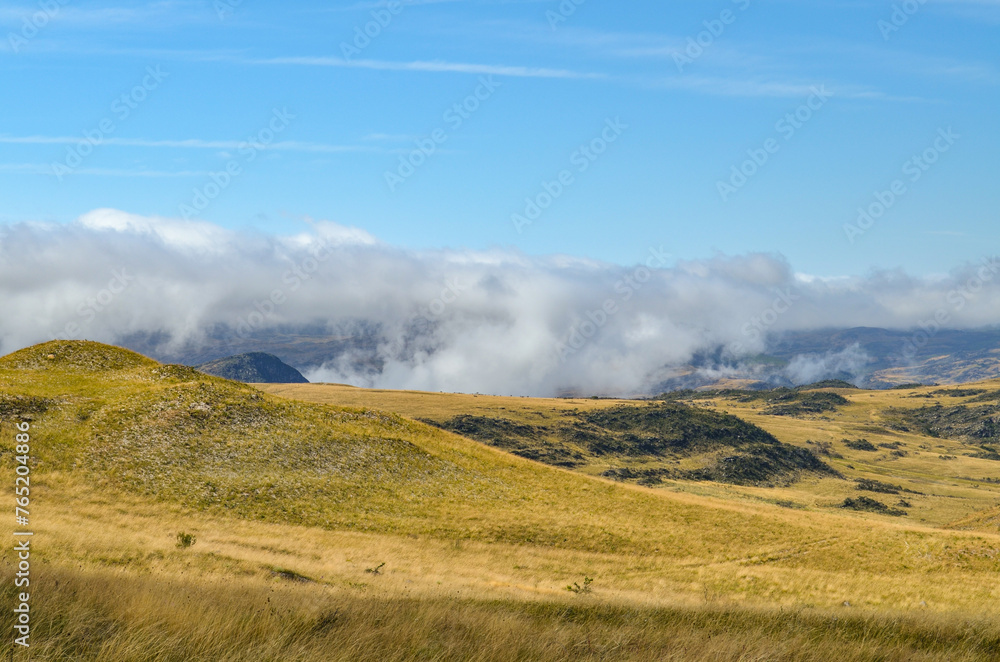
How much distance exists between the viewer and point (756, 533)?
4766 cm

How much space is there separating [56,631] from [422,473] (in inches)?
1732

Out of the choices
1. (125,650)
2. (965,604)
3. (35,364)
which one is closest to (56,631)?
(125,650)

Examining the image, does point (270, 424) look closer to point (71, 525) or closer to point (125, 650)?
point (71, 525)

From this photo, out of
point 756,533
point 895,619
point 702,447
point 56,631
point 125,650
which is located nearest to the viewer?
point 125,650

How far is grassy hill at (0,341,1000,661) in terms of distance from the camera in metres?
9.37

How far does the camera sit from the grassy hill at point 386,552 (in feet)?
30.7

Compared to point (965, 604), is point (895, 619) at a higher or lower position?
higher

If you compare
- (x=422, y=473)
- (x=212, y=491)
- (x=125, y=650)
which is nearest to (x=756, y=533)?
(x=422, y=473)

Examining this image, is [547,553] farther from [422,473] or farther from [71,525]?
[71,525]

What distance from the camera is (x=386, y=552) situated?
34.8 metres

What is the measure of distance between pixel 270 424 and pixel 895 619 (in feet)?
154

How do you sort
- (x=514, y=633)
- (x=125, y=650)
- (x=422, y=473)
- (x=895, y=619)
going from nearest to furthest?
(x=125, y=650), (x=514, y=633), (x=895, y=619), (x=422, y=473)

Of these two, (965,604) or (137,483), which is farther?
(137,483)

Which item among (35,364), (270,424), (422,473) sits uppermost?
(35,364)
